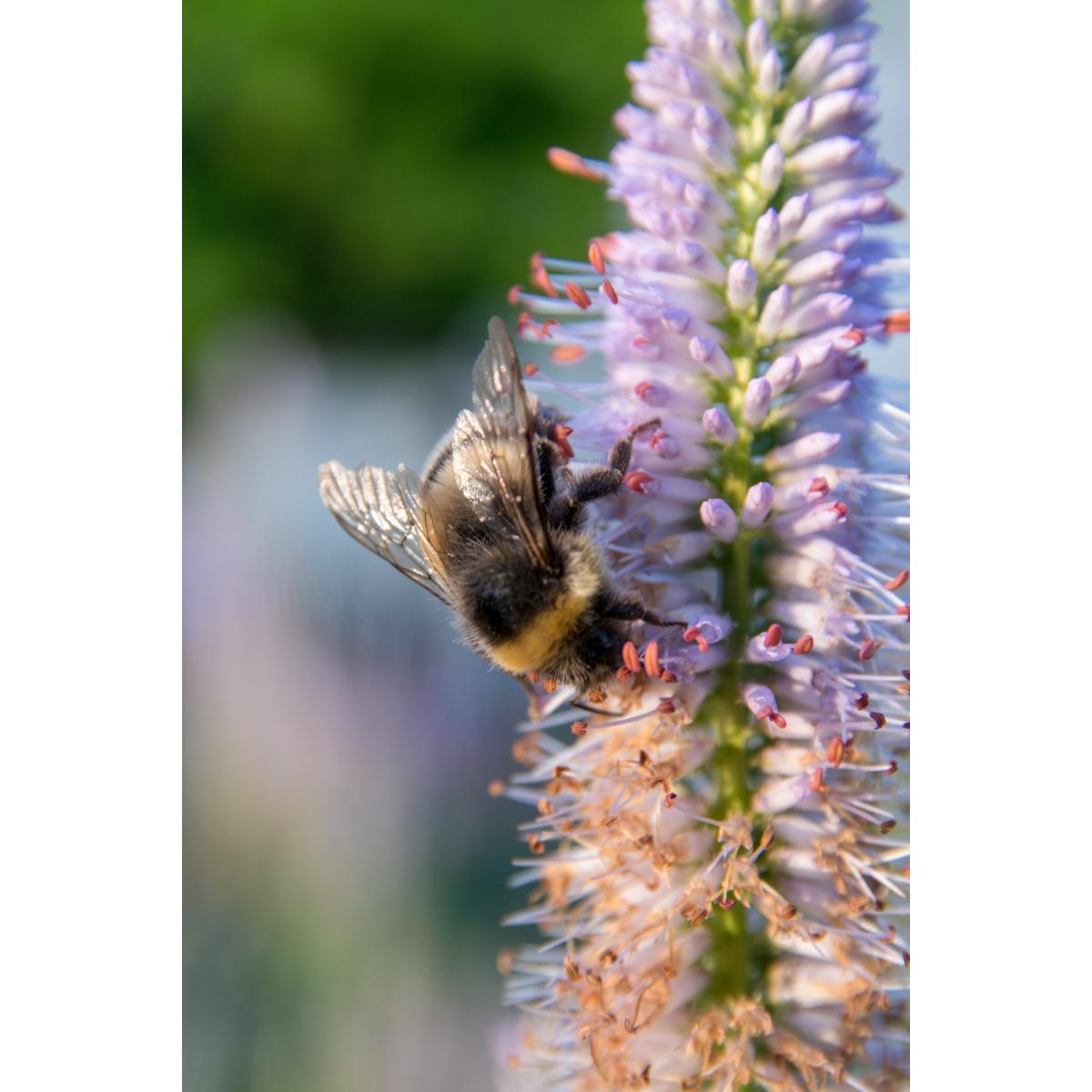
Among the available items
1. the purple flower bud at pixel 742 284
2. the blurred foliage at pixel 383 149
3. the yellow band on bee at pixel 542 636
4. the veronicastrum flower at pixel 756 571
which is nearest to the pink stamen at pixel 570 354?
the veronicastrum flower at pixel 756 571

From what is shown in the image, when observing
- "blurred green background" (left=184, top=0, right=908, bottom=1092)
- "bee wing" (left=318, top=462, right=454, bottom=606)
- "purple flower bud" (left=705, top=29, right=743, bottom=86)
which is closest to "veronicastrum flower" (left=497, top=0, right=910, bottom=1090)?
"purple flower bud" (left=705, top=29, right=743, bottom=86)

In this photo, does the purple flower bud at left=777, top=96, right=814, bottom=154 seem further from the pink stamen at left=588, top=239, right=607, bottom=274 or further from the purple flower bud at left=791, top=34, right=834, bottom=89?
the pink stamen at left=588, top=239, right=607, bottom=274

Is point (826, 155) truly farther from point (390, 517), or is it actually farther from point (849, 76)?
point (390, 517)

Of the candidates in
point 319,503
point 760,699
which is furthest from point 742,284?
point 319,503

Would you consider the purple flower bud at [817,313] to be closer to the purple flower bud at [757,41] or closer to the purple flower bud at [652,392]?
the purple flower bud at [652,392]
